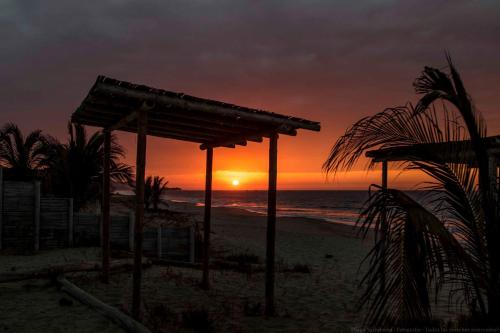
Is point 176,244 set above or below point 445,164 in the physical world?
below

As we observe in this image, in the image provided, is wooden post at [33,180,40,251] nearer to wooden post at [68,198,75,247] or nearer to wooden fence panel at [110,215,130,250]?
wooden post at [68,198,75,247]

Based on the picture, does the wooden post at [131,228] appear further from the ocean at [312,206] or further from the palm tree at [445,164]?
the ocean at [312,206]

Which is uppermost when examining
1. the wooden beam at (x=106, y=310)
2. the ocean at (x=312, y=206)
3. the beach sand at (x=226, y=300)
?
the wooden beam at (x=106, y=310)

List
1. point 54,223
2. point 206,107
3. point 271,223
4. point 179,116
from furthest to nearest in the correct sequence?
1. point 54,223
2. point 271,223
3. point 179,116
4. point 206,107

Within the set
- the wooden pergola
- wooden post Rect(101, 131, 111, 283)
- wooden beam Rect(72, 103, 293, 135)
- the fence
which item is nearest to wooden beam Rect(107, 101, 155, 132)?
the wooden pergola

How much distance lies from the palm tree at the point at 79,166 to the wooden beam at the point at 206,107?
9.75 m

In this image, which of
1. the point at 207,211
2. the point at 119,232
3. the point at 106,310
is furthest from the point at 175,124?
the point at 119,232

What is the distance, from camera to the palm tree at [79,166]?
14570 mm

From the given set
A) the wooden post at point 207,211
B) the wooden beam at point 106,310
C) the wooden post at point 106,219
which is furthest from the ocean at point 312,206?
the wooden beam at point 106,310

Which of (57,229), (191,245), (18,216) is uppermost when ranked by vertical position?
(18,216)

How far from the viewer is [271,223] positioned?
6.82 meters

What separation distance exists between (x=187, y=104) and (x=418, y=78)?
3.42 meters

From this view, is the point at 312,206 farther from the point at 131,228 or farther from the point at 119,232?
the point at 119,232

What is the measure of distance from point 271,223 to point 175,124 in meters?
2.61
